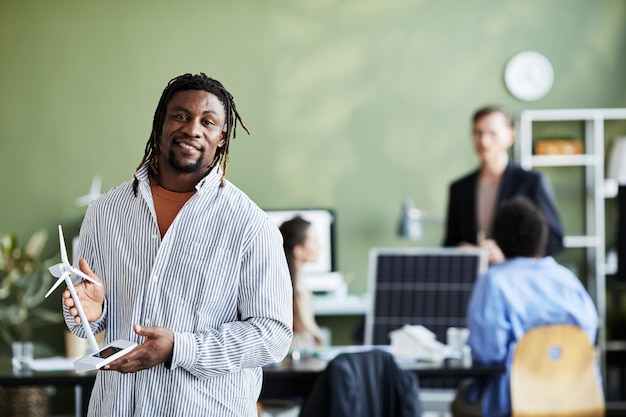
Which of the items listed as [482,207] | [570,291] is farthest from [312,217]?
[570,291]

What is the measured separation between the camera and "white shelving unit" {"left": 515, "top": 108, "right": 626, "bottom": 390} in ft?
19.5

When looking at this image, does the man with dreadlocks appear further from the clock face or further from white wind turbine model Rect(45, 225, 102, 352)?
the clock face

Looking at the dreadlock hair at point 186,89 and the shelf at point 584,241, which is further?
the shelf at point 584,241

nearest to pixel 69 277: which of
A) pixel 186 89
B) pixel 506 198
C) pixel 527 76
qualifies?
pixel 186 89

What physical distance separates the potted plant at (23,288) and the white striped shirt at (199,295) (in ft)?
13.0

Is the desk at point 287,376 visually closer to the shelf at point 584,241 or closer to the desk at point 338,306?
the desk at point 338,306

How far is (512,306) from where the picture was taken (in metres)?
3.48

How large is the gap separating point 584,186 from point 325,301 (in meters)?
1.78

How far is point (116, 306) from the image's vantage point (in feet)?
5.52

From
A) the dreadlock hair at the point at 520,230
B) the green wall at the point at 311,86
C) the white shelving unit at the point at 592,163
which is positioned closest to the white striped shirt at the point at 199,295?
the dreadlock hair at the point at 520,230

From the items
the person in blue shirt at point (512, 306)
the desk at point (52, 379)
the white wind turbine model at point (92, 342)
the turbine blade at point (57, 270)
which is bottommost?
the desk at point (52, 379)

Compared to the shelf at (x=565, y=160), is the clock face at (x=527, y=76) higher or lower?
higher

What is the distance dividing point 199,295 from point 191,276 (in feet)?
0.11

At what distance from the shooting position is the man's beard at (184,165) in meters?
1.62
